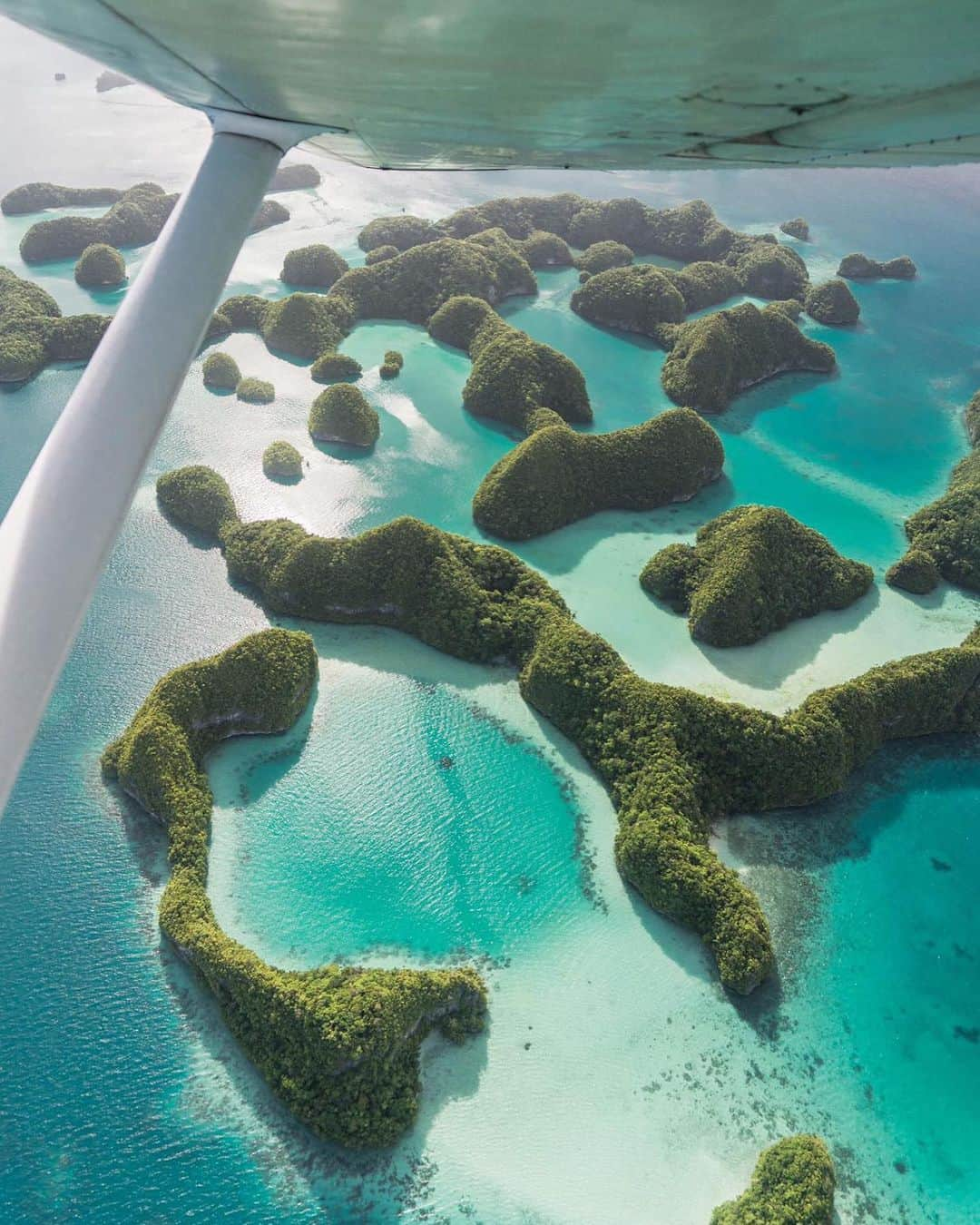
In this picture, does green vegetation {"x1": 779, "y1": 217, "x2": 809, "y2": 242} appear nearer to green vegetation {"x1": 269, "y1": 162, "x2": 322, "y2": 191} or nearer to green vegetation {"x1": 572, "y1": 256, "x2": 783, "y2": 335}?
green vegetation {"x1": 572, "y1": 256, "x2": 783, "y2": 335}

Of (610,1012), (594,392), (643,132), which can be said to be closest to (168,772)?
(610,1012)

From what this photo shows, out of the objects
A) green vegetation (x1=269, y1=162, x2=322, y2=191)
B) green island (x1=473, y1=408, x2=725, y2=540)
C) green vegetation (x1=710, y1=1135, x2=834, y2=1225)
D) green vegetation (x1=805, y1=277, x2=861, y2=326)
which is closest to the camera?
green vegetation (x1=710, y1=1135, x2=834, y2=1225)

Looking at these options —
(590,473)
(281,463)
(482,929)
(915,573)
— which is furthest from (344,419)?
(915,573)

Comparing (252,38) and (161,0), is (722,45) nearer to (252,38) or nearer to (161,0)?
(252,38)

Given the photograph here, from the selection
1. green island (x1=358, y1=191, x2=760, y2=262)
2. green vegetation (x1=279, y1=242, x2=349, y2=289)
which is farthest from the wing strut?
green island (x1=358, y1=191, x2=760, y2=262)

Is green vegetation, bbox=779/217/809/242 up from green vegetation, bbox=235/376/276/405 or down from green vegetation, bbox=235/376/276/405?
up

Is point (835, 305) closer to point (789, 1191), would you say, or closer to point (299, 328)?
point (299, 328)

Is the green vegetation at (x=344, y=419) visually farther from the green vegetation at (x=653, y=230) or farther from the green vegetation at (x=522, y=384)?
the green vegetation at (x=653, y=230)
